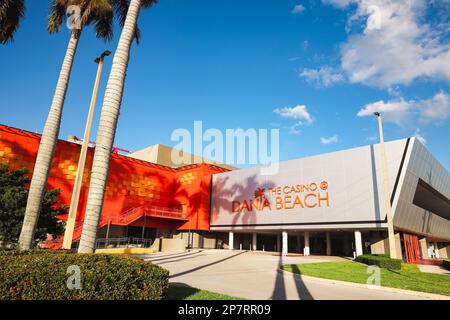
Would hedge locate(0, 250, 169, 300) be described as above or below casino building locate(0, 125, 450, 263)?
below

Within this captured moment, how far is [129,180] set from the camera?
134 feet

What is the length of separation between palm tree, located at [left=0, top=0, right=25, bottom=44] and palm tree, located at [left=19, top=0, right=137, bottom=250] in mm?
1668

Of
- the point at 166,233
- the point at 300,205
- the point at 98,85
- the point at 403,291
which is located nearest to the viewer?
the point at 403,291

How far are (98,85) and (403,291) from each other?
18730mm

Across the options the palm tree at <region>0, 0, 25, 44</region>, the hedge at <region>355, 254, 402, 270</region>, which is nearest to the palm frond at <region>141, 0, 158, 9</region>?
the palm tree at <region>0, 0, 25, 44</region>

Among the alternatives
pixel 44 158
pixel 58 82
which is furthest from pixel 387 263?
pixel 58 82

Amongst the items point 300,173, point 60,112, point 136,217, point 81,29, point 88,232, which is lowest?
point 88,232

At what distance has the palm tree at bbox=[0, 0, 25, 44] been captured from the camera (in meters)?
16.6

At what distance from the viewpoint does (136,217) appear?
121 feet

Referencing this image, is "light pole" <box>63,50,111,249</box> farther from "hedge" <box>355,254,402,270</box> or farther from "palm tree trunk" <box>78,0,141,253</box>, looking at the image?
"hedge" <box>355,254,402,270</box>

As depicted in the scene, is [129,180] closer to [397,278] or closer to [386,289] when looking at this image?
[397,278]

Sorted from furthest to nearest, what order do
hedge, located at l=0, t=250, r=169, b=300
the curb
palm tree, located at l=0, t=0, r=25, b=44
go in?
palm tree, located at l=0, t=0, r=25, b=44
the curb
hedge, located at l=0, t=250, r=169, b=300

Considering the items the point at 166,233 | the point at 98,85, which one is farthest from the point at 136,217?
the point at 98,85

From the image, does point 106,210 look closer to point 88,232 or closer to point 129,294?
point 88,232
